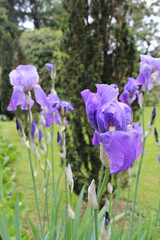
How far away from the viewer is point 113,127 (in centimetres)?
63

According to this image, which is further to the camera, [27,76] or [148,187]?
[148,187]

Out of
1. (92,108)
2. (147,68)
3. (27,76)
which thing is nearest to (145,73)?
(147,68)

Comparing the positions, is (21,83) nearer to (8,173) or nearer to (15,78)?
(15,78)

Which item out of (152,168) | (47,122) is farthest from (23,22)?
(47,122)

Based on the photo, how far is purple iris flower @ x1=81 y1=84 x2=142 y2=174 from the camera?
0.58 m

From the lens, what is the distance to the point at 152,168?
14.9ft

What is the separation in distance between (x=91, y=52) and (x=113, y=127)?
7.11 ft

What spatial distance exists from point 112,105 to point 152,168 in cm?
422

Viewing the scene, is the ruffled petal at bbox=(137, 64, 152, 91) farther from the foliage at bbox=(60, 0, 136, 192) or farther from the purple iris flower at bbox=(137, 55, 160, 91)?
the foliage at bbox=(60, 0, 136, 192)

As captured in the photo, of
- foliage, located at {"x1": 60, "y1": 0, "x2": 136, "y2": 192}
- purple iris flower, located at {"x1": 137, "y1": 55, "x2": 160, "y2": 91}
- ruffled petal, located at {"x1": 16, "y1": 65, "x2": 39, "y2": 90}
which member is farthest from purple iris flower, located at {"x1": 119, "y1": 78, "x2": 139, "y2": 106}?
foliage, located at {"x1": 60, "y1": 0, "x2": 136, "y2": 192}

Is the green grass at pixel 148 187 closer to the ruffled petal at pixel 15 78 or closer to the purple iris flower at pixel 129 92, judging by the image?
the purple iris flower at pixel 129 92

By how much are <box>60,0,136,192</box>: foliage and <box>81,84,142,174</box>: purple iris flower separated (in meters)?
1.95

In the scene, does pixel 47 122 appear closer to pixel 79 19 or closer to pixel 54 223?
pixel 54 223

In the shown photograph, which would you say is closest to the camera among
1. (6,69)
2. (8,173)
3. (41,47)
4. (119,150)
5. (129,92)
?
(119,150)
